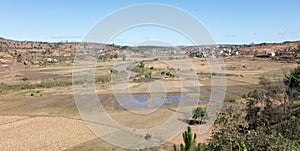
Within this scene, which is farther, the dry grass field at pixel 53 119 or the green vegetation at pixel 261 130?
the dry grass field at pixel 53 119

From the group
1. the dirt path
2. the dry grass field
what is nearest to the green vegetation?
the dry grass field

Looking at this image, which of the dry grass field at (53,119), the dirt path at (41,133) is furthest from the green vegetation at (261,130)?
the dirt path at (41,133)

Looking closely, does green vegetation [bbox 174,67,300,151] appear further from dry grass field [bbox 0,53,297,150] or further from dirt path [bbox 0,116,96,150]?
dirt path [bbox 0,116,96,150]

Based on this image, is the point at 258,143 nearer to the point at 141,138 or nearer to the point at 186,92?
the point at 141,138

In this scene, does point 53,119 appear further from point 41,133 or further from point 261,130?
point 261,130

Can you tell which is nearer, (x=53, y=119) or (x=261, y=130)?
(x=261, y=130)

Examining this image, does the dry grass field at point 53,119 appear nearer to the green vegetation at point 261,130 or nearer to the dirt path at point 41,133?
the dirt path at point 41,133

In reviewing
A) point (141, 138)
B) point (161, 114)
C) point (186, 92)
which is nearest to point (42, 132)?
point (141, 138)

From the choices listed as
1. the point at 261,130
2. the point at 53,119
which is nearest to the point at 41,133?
the point at 53,119

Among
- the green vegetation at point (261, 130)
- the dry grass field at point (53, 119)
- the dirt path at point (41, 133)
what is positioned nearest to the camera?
the green vegetation at point (261, 130)
